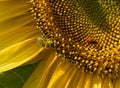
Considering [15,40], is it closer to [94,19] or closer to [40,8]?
[40,8]

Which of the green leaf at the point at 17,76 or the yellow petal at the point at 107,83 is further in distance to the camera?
the green leaf at the point at 17,76

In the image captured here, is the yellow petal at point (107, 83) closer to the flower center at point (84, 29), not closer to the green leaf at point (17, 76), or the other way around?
the flower center at point (84, 29)

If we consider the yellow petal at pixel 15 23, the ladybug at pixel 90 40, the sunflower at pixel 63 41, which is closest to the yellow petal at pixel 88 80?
the sunflower at pixel 63 41

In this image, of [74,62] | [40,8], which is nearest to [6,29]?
[40,8]

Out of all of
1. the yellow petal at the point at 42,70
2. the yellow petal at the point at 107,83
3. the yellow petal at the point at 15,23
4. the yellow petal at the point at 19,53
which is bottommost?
the yellow petal at the point at 107,83

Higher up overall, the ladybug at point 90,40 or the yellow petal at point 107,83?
the ladybug at point 90,40

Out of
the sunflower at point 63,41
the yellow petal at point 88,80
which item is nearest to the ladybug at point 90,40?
the sunflower at point 63,41

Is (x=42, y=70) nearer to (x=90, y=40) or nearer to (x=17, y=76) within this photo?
(x=17, y=76)
